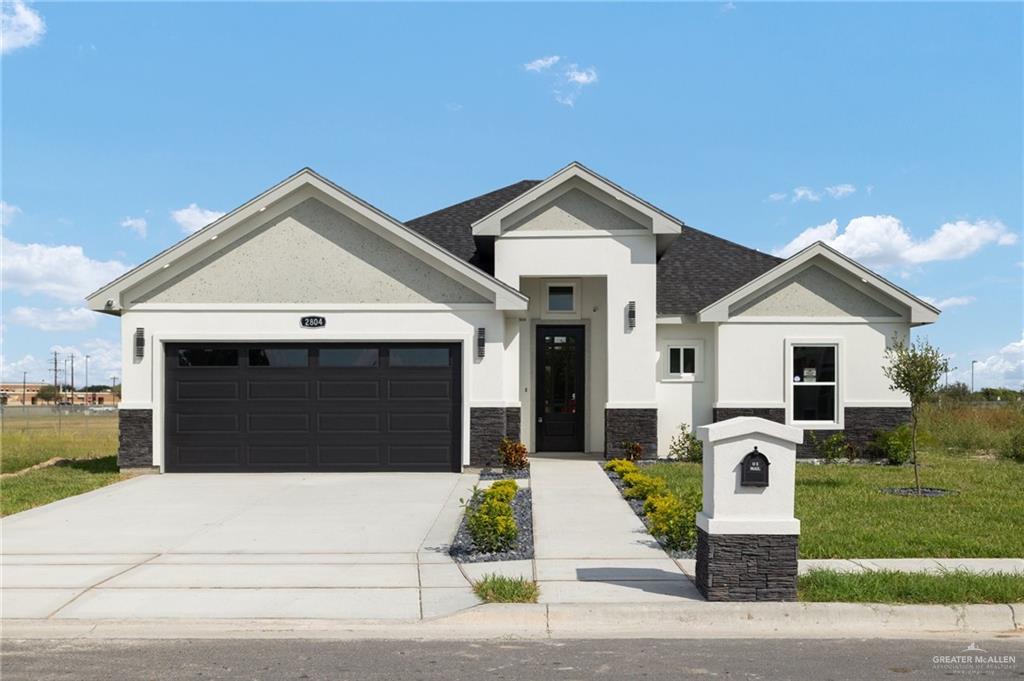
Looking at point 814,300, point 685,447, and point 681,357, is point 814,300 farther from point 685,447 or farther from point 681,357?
point 685,447

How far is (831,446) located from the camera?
17.8 meters

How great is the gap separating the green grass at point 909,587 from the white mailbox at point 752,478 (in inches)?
25.7

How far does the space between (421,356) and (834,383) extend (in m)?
8.67

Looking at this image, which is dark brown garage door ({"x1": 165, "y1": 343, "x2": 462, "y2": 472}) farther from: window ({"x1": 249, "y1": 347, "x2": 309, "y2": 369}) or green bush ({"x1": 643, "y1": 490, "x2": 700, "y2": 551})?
green bush ({"x1": 643, "y1": 490, "x2": 700, "y2": 551})

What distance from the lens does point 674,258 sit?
21.0 meters

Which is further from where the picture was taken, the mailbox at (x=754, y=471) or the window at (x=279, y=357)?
the window at (x=279, y=357)

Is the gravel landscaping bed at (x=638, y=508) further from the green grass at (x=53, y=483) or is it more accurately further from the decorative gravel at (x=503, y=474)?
the green grass at (x=53, y=483)

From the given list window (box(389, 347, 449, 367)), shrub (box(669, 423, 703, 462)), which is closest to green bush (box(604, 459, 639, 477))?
shrub (box(669, 423, 703, 462))

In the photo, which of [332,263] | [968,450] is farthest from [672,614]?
[968,450]

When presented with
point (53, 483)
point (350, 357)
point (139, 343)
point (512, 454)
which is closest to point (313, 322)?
point (350, 357)

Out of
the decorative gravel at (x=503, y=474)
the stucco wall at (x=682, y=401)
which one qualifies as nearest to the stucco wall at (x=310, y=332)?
the decorative gravel at (x=503, y=474)

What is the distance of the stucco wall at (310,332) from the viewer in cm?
1605

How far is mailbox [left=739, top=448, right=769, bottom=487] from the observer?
23.6 feet

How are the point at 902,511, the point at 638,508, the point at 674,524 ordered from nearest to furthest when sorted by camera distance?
the point at 674,524 → the point at 902,511 → the point at 638,508
